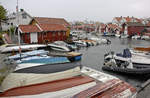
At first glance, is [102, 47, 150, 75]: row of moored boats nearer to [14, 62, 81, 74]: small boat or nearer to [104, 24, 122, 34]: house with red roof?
[14, 62, 81, 74]: small boat

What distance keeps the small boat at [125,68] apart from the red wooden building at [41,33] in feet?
48.5

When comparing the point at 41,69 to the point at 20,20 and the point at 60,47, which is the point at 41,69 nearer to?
the point at 60,47

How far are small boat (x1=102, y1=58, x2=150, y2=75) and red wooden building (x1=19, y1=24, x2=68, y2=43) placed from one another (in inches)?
582


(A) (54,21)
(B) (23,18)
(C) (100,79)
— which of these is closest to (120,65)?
(C) (100,79)

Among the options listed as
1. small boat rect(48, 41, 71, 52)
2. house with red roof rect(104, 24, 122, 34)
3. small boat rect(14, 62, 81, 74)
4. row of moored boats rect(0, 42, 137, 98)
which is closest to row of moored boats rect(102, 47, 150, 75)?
row of moored boats rect(0, 42, 137, 98)

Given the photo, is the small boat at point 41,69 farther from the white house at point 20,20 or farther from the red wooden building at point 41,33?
the white house at point 20,20

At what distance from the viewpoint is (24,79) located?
604 cm

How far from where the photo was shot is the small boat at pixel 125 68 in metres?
Result: 11.2

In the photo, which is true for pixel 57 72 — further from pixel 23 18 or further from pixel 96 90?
pixel 23 18

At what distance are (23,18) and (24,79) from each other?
32634 millimetres

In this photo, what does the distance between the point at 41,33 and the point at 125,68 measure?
1708 centimetres

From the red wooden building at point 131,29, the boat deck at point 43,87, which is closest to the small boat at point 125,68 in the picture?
the boat deck at point 43,87

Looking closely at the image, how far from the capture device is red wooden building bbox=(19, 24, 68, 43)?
70.8ft

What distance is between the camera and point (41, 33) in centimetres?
2361
